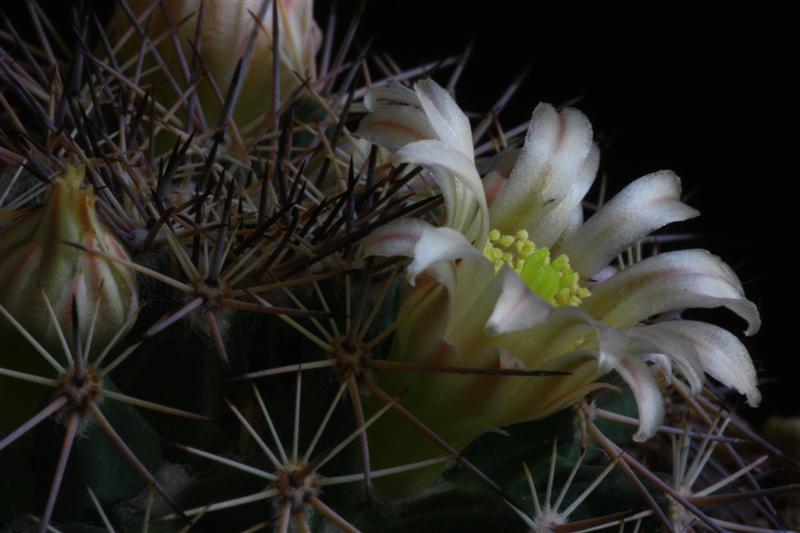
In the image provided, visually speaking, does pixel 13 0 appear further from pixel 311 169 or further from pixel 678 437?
pixel 678 437

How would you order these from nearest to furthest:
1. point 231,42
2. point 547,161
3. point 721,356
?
point 721,356 → point 547,161 → point 231,42

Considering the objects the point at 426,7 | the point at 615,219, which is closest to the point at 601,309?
the point at 615,219

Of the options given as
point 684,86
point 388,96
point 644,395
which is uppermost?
point 684,86

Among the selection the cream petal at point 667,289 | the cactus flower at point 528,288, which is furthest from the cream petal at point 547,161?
the cream petal at point 667,289

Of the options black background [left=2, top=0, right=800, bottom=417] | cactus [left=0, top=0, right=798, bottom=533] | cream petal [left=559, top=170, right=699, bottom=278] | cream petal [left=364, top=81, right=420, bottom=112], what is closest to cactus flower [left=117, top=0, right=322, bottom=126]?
cactus [left=0, top=0, right=798, bottom=533]

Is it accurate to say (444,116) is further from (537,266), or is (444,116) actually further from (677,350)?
(677,350)

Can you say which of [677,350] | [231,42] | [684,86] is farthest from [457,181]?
[684,86]

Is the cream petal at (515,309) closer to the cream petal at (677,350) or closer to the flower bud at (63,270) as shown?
the cream petal at (677,350)
